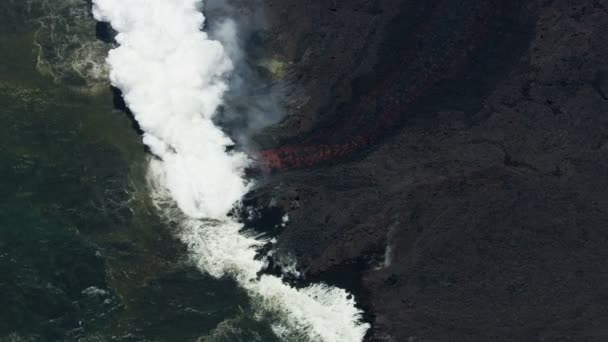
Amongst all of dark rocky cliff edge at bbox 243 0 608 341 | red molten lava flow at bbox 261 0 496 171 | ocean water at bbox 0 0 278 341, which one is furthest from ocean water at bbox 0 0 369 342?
red molten lava flow at bbox 261 0 496 171

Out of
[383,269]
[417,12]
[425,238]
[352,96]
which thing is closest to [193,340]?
[383,269]

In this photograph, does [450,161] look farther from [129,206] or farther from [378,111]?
[129,206]

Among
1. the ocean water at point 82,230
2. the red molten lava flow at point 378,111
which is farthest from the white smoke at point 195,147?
the red molten lava flow at point 378,111

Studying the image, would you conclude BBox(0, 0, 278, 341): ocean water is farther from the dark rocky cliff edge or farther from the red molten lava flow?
the red molten lava flow

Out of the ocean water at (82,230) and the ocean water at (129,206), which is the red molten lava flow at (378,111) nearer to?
the ocean water at (129,206)

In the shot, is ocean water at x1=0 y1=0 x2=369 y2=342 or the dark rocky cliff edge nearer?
the dark rocky cliff edge

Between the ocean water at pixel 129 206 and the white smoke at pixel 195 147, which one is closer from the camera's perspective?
the ocean water at pixel 129 206

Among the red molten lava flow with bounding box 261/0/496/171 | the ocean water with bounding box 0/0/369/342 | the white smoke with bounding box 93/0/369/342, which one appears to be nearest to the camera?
the ocean water with bounding box 0/0/369/342

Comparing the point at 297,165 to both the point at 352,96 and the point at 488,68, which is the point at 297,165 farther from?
the point at 488,68
